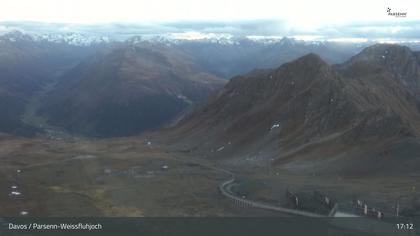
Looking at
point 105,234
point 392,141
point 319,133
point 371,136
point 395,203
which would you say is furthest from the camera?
point 319,133

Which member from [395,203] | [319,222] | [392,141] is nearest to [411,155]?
[392,141]

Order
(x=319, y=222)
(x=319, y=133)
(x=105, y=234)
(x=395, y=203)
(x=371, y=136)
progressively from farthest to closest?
(x=319, y=133)
(x=371, y=136)
(x=395, y=203)
(x=319, y=222)
(x=105, y=234)

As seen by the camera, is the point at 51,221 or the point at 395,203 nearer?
the point at 51,221

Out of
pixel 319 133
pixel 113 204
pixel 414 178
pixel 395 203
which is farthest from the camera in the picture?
pixel 319 133

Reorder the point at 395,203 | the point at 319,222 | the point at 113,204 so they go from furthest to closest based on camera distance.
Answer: the point at 113,204 → the point at 395,203 → the point at 319,222

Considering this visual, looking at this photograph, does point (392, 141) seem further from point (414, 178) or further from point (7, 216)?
point (7, 216)

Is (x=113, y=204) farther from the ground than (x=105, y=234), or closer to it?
closer to it

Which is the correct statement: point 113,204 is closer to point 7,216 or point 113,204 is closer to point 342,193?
point 7,216

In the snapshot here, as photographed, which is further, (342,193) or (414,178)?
(414,178)

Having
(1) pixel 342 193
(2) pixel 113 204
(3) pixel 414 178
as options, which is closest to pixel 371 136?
(3) pixel 414 178
